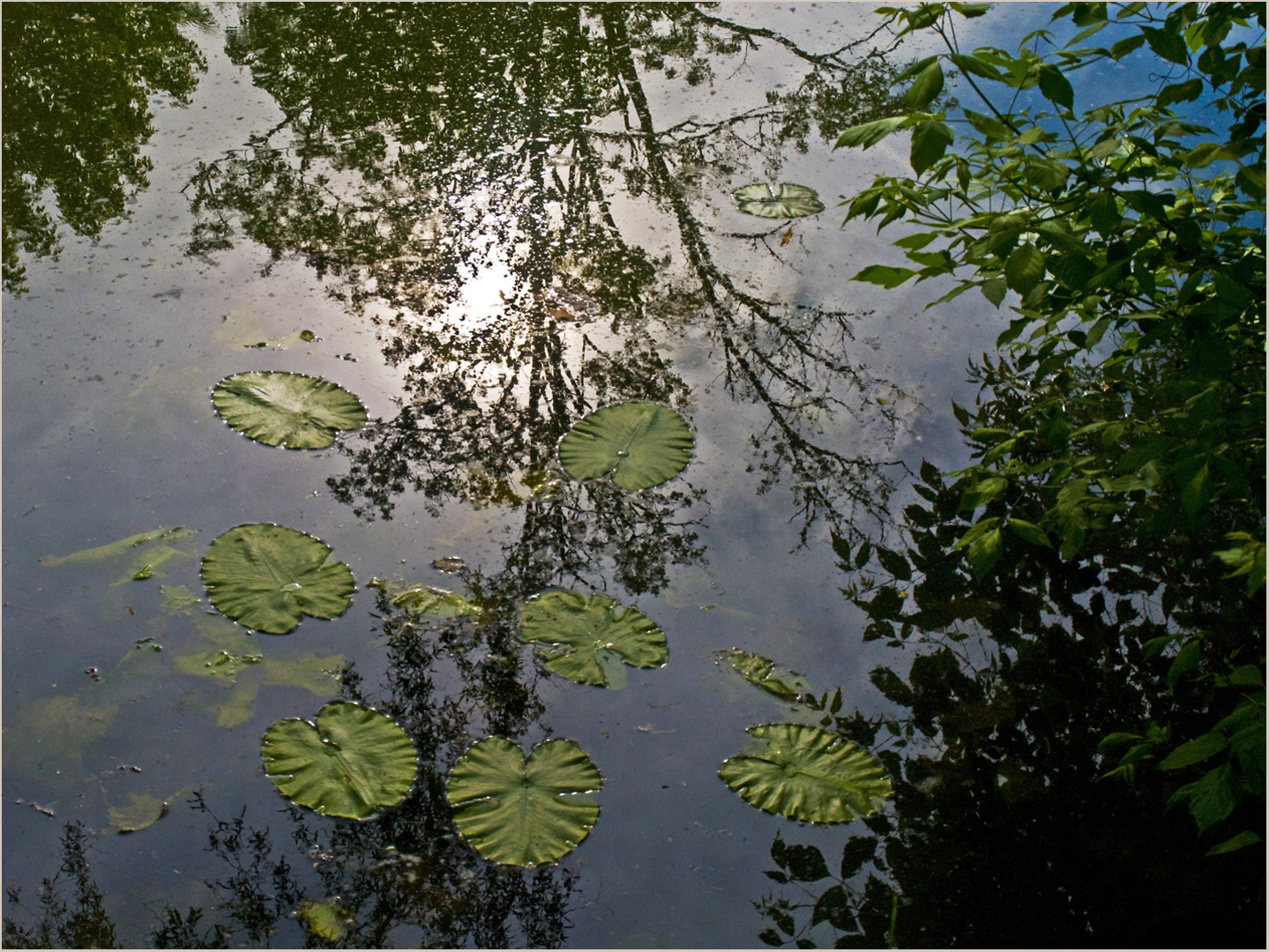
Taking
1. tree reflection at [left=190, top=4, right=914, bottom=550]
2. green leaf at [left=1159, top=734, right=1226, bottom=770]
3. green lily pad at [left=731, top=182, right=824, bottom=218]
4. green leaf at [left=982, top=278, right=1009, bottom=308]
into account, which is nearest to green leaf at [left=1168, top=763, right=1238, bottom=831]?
green leaf at [left=1159, top=734, right=1226, bottom=770]

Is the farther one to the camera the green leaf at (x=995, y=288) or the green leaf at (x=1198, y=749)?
the green leaf at (x=995, y=288)

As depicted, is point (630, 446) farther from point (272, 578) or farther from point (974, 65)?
point (974, 65)

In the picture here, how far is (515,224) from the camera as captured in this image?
395 cm

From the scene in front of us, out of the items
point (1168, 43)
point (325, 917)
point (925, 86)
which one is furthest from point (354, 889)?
point (1168, 43)

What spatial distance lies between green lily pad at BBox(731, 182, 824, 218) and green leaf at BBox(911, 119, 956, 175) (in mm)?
2542

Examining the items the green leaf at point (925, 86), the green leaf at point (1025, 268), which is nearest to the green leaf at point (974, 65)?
the green leaf at point (925, 86)

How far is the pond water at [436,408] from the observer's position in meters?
2.20

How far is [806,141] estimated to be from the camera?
15.1 feet

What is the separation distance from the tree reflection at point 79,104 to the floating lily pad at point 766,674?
285 cm

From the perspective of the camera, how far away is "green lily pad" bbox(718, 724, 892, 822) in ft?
7.48

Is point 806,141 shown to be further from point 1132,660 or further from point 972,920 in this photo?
point 972,920

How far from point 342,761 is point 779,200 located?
2.90 m

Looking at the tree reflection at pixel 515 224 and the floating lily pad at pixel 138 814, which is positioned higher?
the tree reflection at pixel 515 224

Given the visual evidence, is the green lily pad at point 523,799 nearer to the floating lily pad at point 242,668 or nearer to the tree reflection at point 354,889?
the tree reflection at point 354,889
